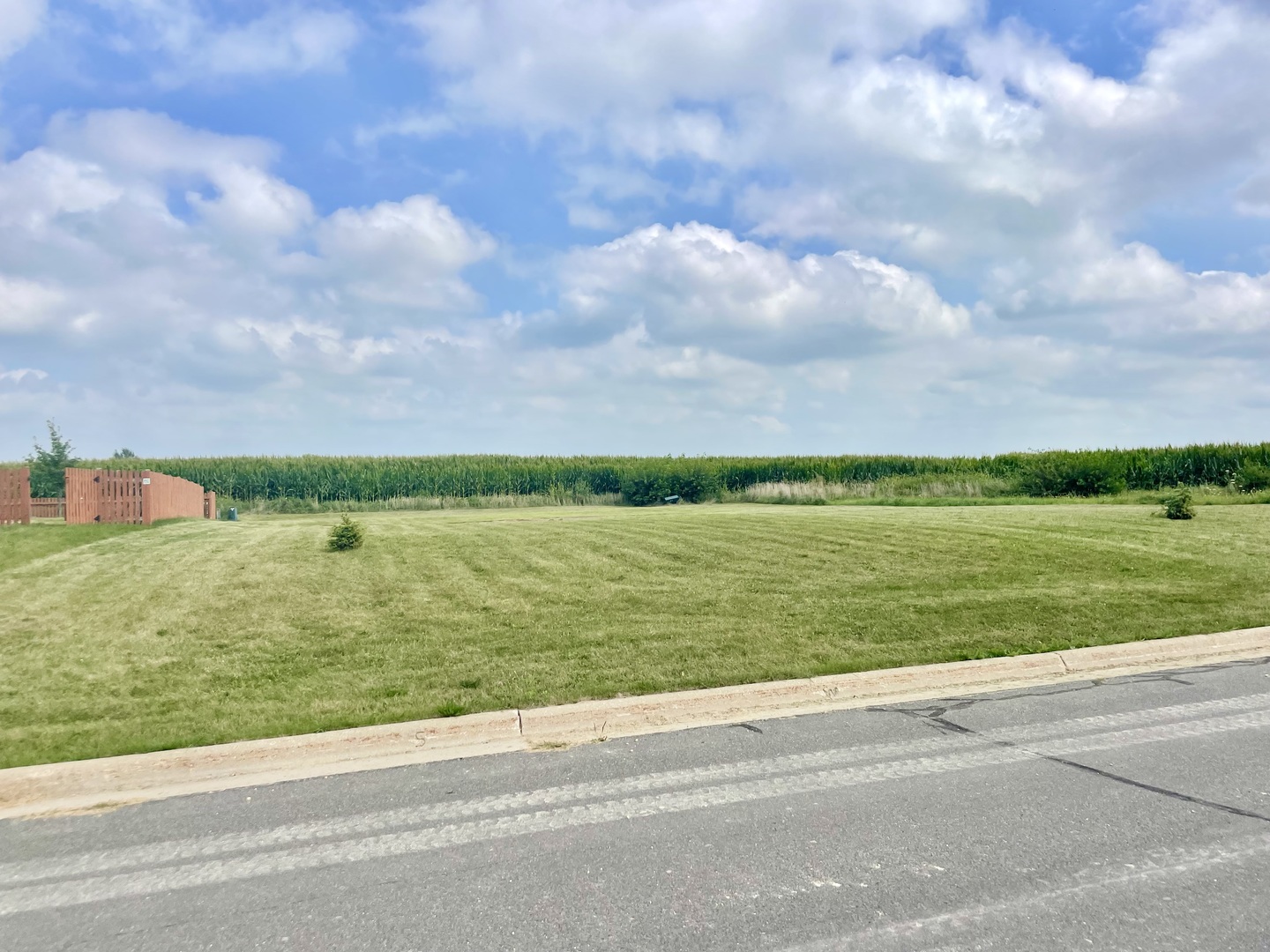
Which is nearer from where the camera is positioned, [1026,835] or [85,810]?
[1026,835]

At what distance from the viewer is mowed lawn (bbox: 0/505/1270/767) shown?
7.18m

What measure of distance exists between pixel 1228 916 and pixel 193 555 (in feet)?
52.2

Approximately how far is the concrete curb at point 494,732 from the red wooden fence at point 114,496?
60.6 feet

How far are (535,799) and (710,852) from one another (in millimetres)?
1220

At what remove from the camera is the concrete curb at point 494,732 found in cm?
550

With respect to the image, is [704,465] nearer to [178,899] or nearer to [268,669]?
[268,669]

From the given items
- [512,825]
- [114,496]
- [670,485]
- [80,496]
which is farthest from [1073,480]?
[512,825]

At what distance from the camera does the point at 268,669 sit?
8.16 metres

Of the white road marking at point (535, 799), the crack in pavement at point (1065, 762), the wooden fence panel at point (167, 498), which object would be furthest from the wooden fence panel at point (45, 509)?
the crack in pavement at point (1065, 762)

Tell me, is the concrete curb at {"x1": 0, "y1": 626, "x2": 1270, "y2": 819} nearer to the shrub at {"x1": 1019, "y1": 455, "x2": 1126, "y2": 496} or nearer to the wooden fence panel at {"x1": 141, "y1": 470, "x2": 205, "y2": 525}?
the wooden fence panel at {"x1": 141, "y1": 470, "x2": 205, "y2": 525}

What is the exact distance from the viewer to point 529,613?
1032 cm

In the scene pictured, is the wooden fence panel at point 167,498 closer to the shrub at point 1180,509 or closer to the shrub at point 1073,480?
the shrub at point 1180,509

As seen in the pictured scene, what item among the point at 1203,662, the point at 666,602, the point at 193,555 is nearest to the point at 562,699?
the point at 666,602

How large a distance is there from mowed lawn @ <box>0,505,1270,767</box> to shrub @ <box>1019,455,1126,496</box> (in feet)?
63.2
